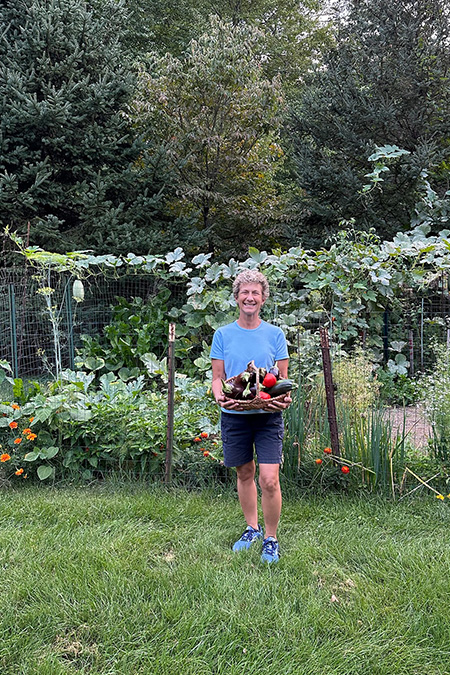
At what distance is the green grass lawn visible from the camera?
1707 mm

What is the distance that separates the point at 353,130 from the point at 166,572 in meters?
7.22

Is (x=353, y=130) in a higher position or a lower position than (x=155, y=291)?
higher

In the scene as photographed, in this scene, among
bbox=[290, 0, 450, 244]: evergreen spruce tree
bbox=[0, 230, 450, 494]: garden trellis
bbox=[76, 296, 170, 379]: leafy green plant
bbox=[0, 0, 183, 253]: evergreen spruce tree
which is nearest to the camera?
bbox=[0, 230, 450, 494]: garden trellis

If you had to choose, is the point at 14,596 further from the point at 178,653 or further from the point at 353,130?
the point at 353,130

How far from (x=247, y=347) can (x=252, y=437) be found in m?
0.44

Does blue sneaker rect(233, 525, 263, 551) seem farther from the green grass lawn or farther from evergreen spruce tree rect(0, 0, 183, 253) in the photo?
evergreen spruce tree rect(0, 0, 183, 253)

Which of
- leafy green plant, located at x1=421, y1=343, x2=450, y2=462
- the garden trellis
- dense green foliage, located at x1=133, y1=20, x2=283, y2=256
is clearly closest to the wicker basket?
the garden trellis

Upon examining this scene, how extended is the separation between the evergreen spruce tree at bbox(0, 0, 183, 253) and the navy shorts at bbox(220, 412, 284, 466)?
15.6ft

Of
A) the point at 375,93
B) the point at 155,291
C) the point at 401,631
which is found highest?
the point at 375,93

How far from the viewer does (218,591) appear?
2.05 meters

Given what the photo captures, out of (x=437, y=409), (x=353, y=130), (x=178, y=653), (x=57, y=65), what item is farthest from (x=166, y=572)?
(x=353, y=130)

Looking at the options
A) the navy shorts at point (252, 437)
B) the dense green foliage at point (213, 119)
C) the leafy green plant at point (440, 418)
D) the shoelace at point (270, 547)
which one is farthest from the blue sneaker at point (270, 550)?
the dense green foliage at point (213, 119)

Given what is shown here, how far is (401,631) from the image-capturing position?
5.99 ft

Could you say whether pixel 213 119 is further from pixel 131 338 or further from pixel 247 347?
pixel 247 347
